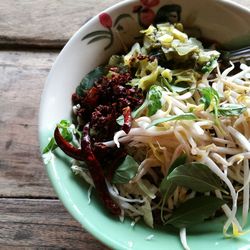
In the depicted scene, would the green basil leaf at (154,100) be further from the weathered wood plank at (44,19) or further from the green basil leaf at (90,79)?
the weathered wood plank at (44,19)

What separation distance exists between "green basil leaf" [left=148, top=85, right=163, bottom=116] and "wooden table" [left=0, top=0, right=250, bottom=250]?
335mm

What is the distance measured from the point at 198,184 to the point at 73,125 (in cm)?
28

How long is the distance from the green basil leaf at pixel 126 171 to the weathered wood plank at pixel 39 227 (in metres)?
0.22

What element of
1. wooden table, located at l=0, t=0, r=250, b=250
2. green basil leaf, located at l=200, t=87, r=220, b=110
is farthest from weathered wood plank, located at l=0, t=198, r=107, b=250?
green basil leaf, located at l=200, t=87, r=220, b=110

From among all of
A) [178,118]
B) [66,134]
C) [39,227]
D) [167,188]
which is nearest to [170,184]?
[167,188]

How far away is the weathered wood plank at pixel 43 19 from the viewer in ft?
4.29

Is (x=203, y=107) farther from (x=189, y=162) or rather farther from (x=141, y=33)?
(x=141, y=33)

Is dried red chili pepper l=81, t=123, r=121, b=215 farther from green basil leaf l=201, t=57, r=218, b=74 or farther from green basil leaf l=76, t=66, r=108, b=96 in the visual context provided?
green basil leaf l=201, t=57, r=218, b=74

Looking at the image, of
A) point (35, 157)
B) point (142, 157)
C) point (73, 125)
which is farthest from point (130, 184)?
point (35, 157)

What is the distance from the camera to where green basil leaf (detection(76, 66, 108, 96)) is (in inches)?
40.8

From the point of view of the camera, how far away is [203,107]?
0.93m

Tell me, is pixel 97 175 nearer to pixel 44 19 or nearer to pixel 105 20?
pixel 105 20

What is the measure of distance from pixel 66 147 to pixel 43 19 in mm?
536

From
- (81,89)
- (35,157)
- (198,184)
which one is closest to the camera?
(198,184)
